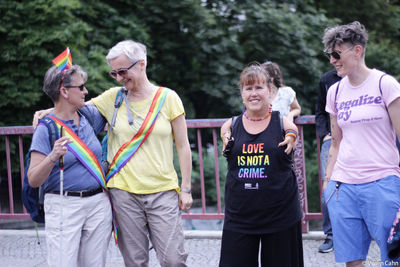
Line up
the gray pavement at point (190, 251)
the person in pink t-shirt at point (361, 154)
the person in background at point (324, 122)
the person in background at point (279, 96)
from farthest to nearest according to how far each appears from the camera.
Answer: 1. the person in background at point (279, 96)
2. the gray pavement at point (190, 251)
3. the person in background at point (324, 122)
4. the person in pink t-shirt at point (361, 154)

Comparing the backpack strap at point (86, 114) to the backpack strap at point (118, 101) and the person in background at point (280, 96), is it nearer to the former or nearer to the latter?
the backpack strap at point (118, 101)

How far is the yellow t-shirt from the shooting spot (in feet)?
11.0

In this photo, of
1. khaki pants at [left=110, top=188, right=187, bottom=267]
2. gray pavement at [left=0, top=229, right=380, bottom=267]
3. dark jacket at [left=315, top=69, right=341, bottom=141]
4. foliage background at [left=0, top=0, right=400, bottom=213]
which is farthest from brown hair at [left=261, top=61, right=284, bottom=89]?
foliage background at [left=0, top=0, right=400, bottom=213]

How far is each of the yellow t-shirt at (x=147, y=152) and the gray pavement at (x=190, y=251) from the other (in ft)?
6.04

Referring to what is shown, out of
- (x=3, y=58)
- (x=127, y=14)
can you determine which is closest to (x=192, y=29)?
(x=127, y=14)

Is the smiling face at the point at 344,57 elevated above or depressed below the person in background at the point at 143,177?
above

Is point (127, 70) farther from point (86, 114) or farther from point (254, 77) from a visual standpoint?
point (254, 77)

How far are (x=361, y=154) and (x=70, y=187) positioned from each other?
189cm

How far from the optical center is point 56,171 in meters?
3.24

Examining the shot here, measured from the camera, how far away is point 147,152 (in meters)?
3.38

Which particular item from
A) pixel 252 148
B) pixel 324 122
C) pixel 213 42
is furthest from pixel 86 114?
pixel 213 42

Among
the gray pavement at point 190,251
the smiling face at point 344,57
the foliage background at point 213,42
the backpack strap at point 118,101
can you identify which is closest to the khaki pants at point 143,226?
the backpack strap at point 118,101

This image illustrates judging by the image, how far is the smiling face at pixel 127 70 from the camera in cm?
329

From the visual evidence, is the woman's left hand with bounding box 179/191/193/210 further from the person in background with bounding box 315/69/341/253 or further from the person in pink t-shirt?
the person in background with bounding box 315/69/341/253
